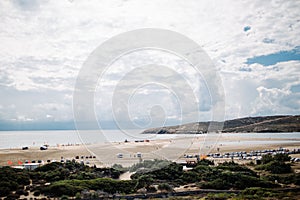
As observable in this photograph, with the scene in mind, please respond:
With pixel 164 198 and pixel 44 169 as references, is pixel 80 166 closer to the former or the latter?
pixel 44 169

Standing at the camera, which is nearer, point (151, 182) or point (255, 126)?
point (151, 182)

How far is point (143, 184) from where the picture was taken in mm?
19141

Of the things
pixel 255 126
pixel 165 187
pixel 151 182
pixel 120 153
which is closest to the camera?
pixel 165 187

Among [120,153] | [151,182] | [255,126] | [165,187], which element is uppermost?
[255,126]

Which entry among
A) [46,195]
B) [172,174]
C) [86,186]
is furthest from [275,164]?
[46,195]

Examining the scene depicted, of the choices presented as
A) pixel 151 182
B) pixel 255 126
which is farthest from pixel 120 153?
pixel 255 126

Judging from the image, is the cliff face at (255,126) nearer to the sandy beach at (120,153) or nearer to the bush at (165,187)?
the sandy beach at (120,153)

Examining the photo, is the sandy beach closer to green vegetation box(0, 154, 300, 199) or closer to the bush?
green vegetation box(0, 154, 300, 199)

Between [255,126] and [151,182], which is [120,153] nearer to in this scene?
[151,182]

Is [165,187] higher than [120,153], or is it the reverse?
[120,153]

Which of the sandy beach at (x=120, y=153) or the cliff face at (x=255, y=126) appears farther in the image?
the cliff face at (x=255, y=126)

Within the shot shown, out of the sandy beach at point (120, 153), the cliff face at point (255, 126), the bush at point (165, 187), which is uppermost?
the cliff face at point (255, 126)

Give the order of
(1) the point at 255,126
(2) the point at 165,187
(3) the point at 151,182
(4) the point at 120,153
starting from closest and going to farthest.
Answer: (2) the point at 165,187 < (3) the point at 151,182 < (4) the point at 120,153 < (1) the point at 255,126

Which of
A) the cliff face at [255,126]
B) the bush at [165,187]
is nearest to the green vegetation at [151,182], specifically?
the bush at [165,187]
